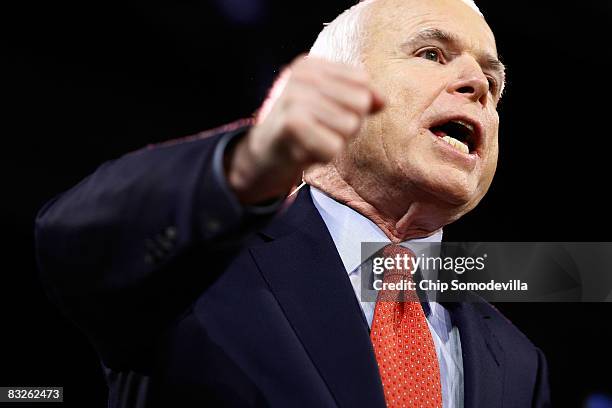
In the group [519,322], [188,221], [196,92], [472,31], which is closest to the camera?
[188,221]

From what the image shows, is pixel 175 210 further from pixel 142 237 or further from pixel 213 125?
pixel 213 125

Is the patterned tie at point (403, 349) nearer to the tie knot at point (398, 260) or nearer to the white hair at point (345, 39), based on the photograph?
the tie knot at point (398, 260)

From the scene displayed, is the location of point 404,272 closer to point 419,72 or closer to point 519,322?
point 419,72

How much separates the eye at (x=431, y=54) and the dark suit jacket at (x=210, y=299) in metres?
0.29

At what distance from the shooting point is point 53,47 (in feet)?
5.39

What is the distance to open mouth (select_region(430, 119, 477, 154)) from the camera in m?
1.11

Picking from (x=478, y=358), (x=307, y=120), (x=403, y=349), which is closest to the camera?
(x=307, y=120)

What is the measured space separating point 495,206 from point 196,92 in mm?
855

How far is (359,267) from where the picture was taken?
1.10 metres

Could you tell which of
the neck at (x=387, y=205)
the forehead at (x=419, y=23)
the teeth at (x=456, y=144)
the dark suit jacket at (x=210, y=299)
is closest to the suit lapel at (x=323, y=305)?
the dark suit jacket at (x=210, y=299)

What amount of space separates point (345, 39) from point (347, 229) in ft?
1.11

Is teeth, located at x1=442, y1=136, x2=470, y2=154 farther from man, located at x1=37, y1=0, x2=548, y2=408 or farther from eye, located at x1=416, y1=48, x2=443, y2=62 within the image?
eye, located at x1=416, y1=48, x2=443, y2=62

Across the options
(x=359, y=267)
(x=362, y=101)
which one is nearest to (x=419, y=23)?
(x=359, y=267)

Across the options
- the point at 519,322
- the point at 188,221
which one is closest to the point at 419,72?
the point at 188,221
